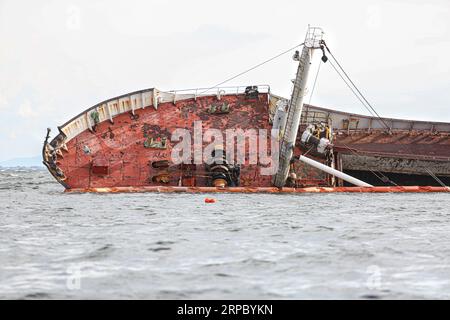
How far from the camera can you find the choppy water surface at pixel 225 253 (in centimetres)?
1100

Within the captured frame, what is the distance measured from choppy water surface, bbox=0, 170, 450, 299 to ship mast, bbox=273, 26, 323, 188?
11484mm

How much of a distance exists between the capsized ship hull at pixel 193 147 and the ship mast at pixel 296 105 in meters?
1.82

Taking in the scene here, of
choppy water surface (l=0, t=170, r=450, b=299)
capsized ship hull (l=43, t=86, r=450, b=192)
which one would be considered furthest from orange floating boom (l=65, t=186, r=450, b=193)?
choppy water surface (l=0, t=170, r=450, b=299)

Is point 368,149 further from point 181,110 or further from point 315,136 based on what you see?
point 181,110

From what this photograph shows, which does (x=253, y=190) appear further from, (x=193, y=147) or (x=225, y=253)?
(x=225, y=253)

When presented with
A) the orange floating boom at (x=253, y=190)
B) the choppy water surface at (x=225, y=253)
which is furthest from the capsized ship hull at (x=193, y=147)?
the choppy water surface at (x=225, y=253)

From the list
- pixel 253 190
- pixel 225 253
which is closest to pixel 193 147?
pixel 253 190

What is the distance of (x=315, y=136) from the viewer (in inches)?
1580

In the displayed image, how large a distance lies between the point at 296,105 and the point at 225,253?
23233 millimetres

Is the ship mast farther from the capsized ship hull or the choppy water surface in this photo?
the choppy water surface

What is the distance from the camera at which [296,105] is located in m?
36.4

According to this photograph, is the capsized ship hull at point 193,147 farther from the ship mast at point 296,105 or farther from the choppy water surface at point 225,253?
the choppy water surface at point 225,253

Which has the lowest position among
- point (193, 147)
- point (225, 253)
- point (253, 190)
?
point (225, 253)

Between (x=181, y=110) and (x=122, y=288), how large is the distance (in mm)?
30909
